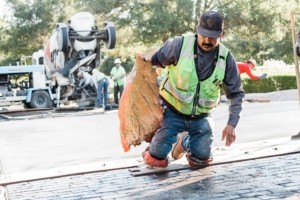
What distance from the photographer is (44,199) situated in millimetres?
3777

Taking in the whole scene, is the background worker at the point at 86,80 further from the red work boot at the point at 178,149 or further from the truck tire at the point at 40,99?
the red work boot at the point at 178,149

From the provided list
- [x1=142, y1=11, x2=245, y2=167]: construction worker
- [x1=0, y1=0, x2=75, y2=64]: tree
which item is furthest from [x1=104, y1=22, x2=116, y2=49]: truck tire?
[x1=0, y1=0, x2=75, y2=64]: tree

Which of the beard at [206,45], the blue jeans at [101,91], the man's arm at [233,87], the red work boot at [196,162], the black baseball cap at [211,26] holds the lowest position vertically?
the blue jeans at [101,91]

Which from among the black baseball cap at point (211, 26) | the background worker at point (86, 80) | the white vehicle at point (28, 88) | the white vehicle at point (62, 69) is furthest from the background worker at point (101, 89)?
the black baseball cap at point (211, 26)

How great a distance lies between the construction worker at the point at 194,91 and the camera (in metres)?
4.38

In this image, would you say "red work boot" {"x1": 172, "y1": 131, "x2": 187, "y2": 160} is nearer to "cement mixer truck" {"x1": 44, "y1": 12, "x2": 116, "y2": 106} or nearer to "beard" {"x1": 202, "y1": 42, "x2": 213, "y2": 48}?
"beard" {"x1": 202, "y1": 42, "x2": 213, "y2": 48}

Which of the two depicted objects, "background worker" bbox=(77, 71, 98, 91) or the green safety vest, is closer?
the green safety vest

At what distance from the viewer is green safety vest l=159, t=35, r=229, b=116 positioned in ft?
14.4

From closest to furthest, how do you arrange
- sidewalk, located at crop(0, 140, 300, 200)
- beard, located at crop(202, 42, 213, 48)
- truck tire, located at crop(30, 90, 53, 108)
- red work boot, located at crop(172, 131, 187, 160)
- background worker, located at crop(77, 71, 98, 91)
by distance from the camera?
sidewalk, located at crop(0, 140, 300, 200) < beard, located at crop(202, 42, 213, 48) < red work boot, located at crop(172, 131, 187, 160) < background worker, located at crop(77, 71, 98, 91) < truck tire, located at crop(30, 90, 53, 108)

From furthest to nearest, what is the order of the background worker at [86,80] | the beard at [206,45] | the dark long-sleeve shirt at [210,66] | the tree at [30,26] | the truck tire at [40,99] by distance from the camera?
the tree at [30,26]
the truck tire at [40,99]
the background worker at [86,80]
the dark long-sleeve shirt at [210,66]
the beard at [206,45]

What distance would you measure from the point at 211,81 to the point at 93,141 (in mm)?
4038

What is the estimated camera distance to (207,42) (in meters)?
4.27

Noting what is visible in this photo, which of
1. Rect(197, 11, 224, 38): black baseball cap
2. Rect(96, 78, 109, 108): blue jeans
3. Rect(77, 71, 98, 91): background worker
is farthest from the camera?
Rect(77, 71, 98, 91): background worker

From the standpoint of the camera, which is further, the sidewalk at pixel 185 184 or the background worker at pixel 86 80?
the background worker at pixel 86 80
